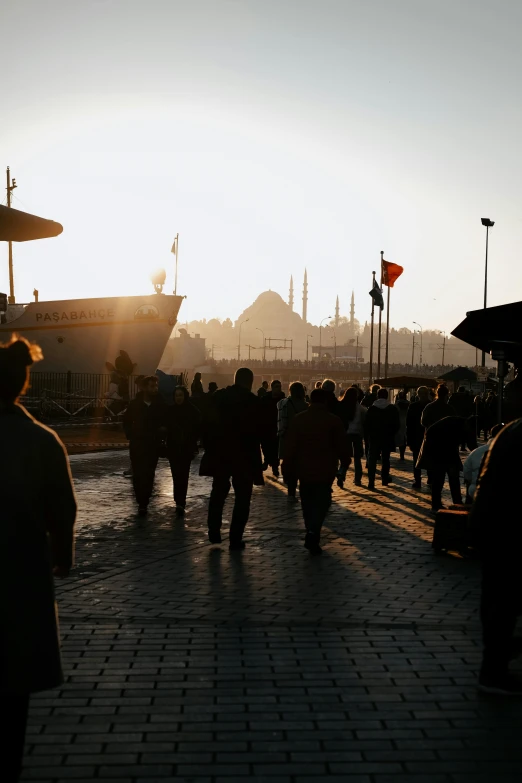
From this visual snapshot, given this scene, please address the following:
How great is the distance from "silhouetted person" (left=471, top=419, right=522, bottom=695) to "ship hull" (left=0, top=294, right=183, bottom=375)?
3266cm

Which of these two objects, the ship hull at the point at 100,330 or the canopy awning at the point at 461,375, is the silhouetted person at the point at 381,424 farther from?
the ship hull at the point at 100,330

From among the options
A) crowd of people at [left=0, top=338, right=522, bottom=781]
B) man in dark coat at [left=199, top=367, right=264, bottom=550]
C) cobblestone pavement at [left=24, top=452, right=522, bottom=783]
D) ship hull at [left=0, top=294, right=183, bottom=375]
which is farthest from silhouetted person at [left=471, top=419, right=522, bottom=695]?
ship hull at [left=0, top=294, right=183, bottom=375]

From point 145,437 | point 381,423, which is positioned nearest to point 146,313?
point 381,423

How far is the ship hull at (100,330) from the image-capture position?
37281mm

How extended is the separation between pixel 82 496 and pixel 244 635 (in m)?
8.41

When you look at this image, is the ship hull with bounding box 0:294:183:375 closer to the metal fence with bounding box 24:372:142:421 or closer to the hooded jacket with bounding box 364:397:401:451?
the metal fence with bounding box 24:372:142:421

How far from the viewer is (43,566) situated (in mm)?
3488

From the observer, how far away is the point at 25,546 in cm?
347

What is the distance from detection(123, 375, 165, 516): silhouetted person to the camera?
38.9ft

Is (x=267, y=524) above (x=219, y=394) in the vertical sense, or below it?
below

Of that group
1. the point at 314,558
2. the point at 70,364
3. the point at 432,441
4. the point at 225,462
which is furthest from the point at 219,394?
the point at 70,364

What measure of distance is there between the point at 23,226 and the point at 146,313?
30.2 meters

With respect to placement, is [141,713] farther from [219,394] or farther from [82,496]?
[82,496]

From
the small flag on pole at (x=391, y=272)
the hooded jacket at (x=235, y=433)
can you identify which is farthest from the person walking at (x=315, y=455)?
the small flag on pole at (x=391, y=272)
